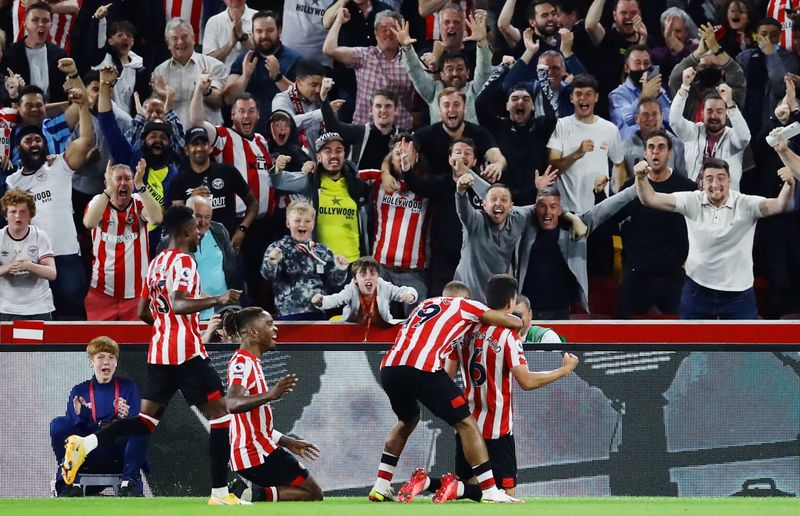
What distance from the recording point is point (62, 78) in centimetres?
1314

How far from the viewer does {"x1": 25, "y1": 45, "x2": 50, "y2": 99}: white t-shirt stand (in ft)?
42.6

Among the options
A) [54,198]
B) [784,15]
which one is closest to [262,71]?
[54,198]

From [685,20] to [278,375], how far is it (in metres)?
6.35

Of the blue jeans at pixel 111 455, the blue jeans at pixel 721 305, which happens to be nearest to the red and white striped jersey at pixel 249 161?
the blue jeans at pixel 111 455

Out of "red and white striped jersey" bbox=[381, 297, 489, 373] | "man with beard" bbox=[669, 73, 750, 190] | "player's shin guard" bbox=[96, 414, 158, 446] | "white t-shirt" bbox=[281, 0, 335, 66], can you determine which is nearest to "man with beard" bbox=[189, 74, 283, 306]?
"white t-shirt" bbox=[281, 0, 335, 66]

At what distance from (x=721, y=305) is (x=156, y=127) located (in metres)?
5.19

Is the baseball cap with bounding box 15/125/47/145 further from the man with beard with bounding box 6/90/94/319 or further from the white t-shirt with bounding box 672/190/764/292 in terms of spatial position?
the white t-shirt with bounding box 672/190/764/292

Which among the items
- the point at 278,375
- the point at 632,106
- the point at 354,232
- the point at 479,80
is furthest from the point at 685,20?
the point at 278,375

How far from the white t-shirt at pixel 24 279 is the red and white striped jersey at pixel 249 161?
1.87 m

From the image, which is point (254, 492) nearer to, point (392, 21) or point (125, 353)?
point (125, 353)

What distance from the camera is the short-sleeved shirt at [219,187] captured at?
11.5 meters

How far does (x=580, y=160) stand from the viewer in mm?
11898

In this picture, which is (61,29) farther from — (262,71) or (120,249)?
(120,249)

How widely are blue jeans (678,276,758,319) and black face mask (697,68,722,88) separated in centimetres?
241
